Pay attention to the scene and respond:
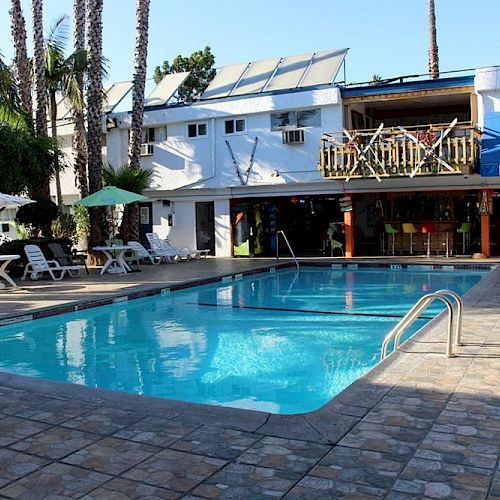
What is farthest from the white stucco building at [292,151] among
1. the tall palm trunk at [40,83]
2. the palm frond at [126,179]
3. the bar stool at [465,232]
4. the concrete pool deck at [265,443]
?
the concrete pool deck at [265,443]

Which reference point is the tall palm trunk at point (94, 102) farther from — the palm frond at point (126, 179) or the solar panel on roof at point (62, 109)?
the solar panel on roof at point (62, 109)

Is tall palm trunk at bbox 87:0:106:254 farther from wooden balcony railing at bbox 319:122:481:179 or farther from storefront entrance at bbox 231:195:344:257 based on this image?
wooden balcony railing at bbox 319:122:481:179

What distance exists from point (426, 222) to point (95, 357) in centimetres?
1488

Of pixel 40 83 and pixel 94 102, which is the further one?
pixel 94 102

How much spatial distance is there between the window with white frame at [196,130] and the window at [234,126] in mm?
874

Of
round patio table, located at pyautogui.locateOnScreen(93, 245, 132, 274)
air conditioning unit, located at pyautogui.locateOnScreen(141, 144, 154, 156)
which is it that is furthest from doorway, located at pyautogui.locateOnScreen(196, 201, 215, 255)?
round patio table, located at pyautogui.locateOnScreen(93, 245, 132, 274)

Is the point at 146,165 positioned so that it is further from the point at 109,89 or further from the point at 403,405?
the point at 403,405

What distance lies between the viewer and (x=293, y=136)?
21.5 m

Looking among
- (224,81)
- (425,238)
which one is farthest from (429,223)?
(224,81)

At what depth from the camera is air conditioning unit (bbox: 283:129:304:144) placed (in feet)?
70.0

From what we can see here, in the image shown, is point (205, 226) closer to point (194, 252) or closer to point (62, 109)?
point (194, 252)

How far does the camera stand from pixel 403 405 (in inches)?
185

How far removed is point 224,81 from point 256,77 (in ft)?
4.47

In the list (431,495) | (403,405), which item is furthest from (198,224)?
(431,495)
